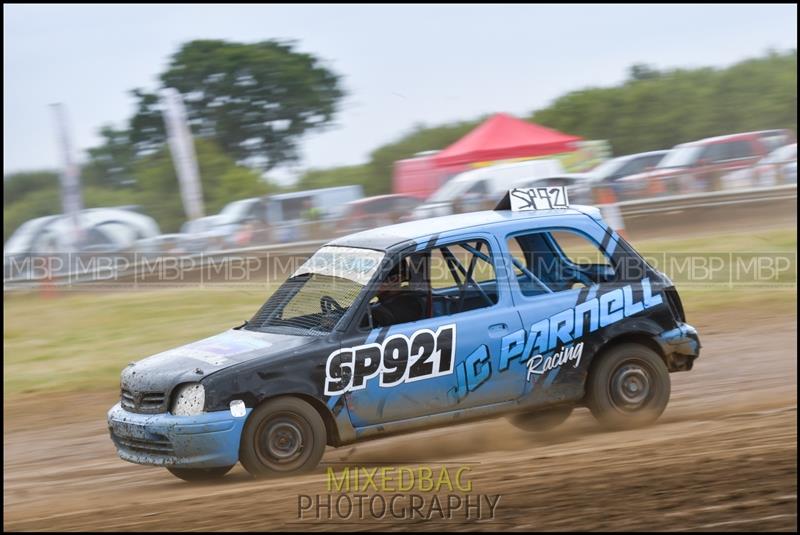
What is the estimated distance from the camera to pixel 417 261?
698 cm

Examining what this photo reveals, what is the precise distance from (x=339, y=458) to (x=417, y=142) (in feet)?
62.7

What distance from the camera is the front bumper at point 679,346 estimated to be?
7.27 meters

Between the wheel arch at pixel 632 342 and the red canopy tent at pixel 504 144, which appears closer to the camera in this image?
the wheel arch at pixel 632 342

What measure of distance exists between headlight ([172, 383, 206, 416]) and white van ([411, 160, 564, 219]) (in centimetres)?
1076

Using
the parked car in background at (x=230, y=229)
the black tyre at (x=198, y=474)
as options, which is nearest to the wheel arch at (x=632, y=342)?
the black tyre at (x=198, y=474)

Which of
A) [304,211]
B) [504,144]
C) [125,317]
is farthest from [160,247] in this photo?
[504,144]

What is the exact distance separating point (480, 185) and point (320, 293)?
11.4 m

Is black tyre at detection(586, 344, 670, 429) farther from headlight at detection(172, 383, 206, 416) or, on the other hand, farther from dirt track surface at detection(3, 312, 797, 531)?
headlight at detection(172, 383, 206, 416)

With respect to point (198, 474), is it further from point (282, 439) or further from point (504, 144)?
point (504, 144)

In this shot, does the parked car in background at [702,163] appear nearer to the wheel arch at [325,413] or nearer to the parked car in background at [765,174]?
the parked car in background at [765,174]

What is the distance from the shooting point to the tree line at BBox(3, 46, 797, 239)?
79.3ft

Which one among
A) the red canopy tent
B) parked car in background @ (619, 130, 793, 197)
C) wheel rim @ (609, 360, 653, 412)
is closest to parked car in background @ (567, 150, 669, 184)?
parked car in background @ (619, 130, 793, 197)

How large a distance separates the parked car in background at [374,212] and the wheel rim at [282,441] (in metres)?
10.4

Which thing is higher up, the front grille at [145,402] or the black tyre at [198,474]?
the front grille at [145,402]
